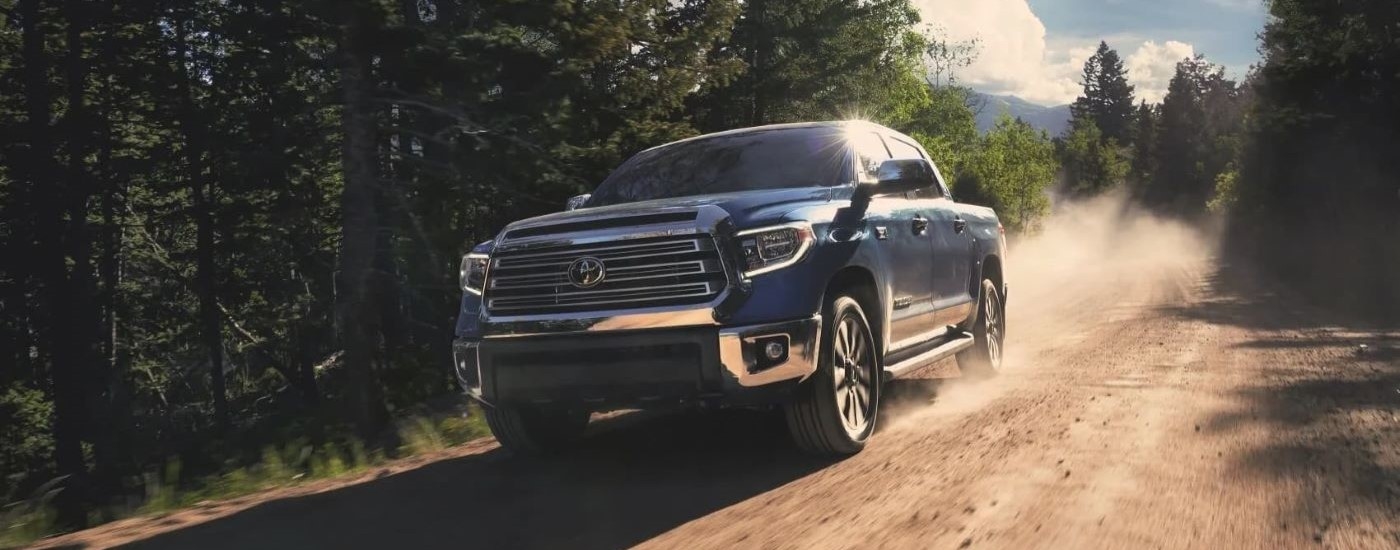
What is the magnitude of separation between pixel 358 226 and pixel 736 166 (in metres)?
5.35

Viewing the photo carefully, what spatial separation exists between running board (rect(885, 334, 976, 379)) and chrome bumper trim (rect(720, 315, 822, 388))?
1.10m

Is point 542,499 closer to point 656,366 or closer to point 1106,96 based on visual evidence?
point 656,366

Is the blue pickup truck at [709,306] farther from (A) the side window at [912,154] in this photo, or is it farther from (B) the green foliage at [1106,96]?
(B) the green foliage at [1106,96]

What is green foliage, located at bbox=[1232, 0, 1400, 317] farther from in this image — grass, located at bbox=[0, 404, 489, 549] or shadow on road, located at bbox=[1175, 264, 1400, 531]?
grass, located at bbox=[0, 404, 489, 549]

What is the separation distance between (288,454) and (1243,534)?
6.40 meters

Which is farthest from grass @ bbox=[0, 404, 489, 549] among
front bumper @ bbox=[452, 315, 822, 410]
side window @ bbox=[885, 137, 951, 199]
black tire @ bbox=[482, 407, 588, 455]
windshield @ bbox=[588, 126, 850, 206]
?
side window @ bbox=[885, 137, 951, 199]

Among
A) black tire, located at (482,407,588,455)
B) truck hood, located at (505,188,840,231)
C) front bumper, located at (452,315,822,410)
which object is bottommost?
black tire, located at (482,407,588,455)

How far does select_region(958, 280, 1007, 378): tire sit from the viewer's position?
8664mm

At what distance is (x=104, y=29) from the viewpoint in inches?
857

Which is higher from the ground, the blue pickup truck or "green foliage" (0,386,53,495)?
the blue pickup truck

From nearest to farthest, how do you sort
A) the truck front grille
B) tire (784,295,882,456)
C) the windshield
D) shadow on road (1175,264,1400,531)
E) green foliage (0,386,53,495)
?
shadow on road (1175,264,1400,531) → the truck front grille → tire (784,295,882,456) → the windshield → green foliage (0,386,53,495)

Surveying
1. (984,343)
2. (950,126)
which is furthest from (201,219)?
(950,126)

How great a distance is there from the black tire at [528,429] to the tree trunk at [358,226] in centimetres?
472

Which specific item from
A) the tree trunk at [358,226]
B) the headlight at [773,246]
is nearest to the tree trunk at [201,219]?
the tree trunk at [358,226]
